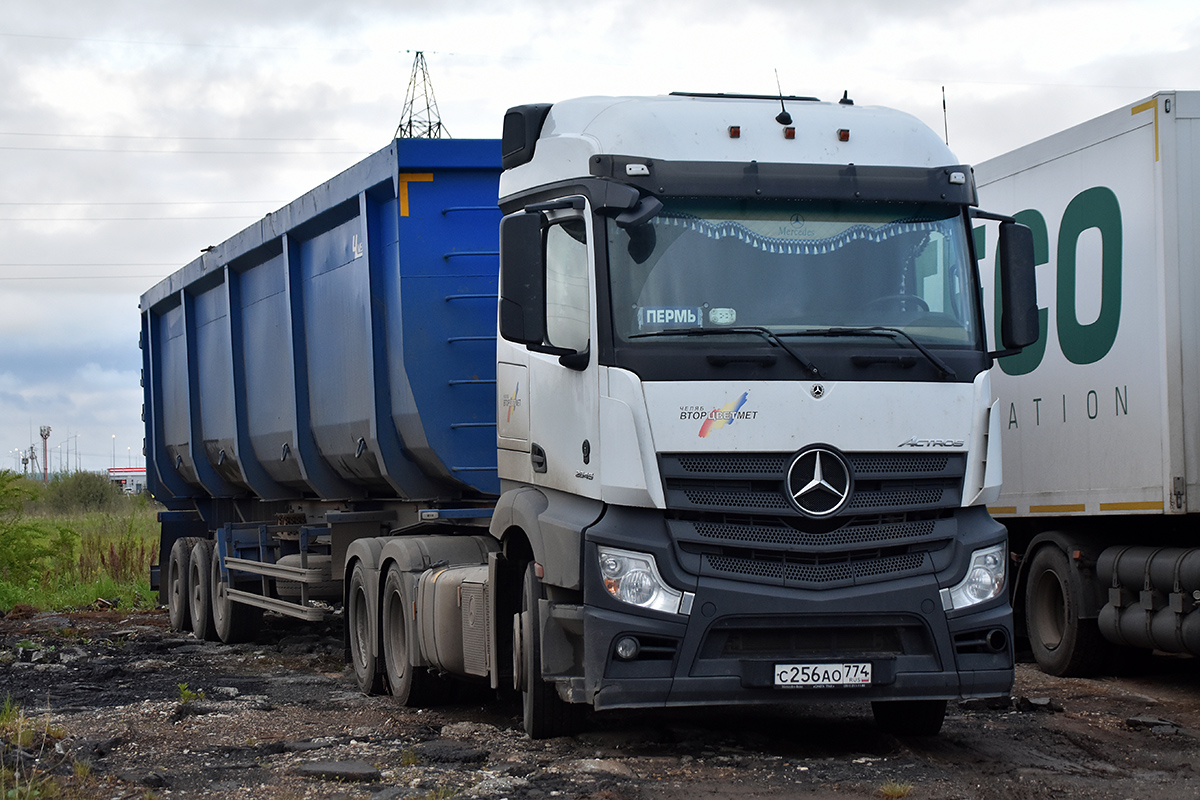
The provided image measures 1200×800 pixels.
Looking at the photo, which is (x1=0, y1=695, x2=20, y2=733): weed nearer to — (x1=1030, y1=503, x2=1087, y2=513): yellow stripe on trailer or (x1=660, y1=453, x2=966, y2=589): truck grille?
(x1=660, y1=453, x2=966, y2=589): truck grille

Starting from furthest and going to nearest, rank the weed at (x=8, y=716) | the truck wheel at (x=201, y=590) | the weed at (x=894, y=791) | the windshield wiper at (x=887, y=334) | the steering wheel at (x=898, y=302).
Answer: the truck wheel at (x=201, y=590)
the weed at (x=8, y=716)
the steering wheel at (x=898, y=302)
the windshield wiper at (x=887, y=334)
the weed at (x=894, y=791)

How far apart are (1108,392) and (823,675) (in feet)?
12.9

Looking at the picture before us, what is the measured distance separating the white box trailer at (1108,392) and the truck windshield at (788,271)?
2.58 meters

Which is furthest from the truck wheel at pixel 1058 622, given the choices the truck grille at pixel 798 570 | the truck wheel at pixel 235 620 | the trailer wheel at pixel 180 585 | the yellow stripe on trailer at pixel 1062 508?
the trailer wheel at pixel 180 585

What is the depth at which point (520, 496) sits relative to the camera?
24.6 feet

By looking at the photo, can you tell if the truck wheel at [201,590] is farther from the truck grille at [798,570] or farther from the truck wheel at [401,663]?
the truck grille at [798,570]

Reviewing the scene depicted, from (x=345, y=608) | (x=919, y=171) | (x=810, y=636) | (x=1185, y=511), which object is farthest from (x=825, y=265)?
(x=345, y=608)

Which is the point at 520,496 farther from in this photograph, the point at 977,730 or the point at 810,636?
the point at 977,730

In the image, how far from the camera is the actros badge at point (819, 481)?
6.54m

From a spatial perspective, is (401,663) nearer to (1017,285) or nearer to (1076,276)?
(1017,285)

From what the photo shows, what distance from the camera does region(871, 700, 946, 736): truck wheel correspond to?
7422 millimetres

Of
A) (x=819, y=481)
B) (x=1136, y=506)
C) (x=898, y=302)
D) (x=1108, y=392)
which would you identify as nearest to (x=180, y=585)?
(x=1108, y=392)

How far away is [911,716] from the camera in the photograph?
752 centimetres

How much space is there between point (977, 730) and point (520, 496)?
281cm
